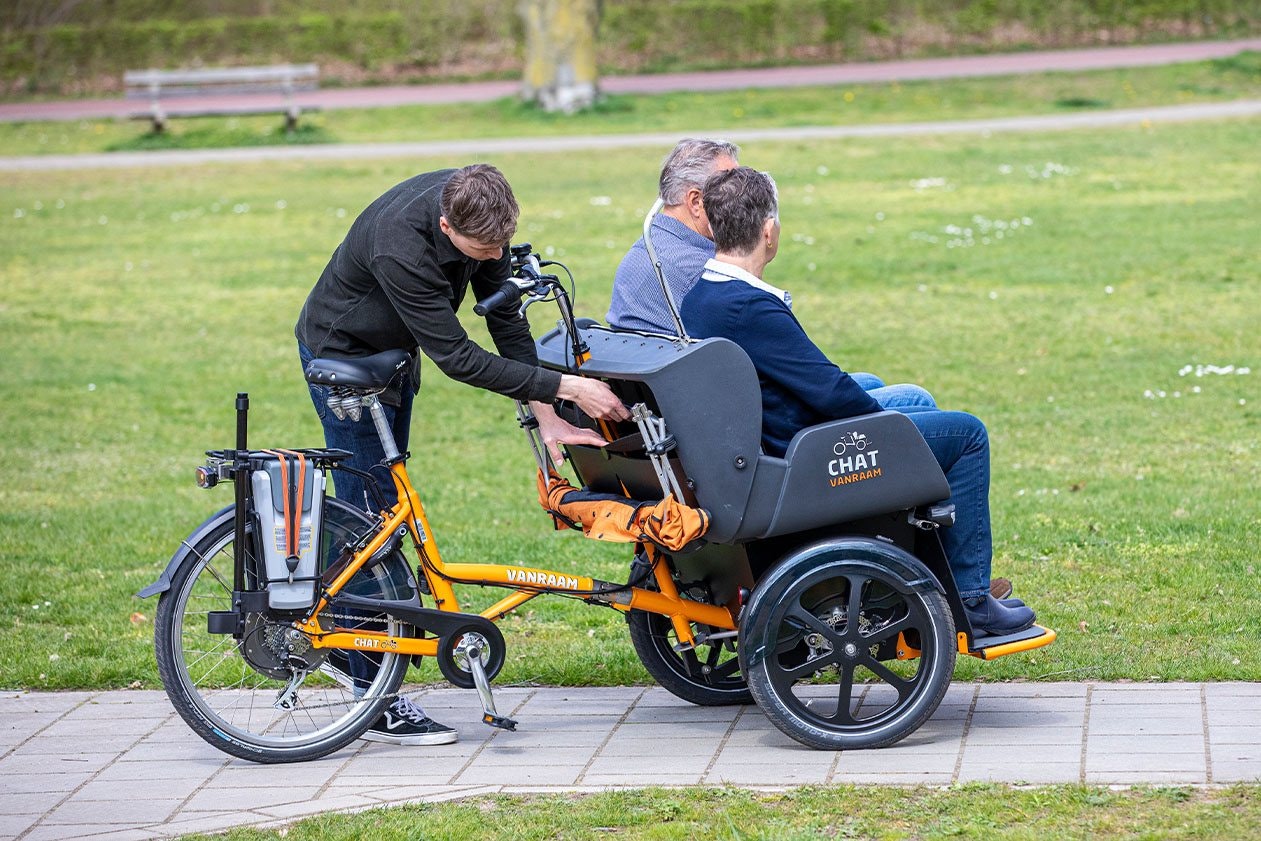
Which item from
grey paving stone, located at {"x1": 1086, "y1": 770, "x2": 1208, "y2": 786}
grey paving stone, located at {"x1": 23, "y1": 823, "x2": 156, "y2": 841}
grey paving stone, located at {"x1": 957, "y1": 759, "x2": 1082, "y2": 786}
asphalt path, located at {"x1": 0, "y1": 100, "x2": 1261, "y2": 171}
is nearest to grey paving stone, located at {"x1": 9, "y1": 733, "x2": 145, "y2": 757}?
grey paving stone, located at {"x1": 23, "y1": 823, "x2": 156, "y2": 841}

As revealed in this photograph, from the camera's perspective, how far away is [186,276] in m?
16.6

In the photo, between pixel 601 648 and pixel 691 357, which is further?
pixel 601 648

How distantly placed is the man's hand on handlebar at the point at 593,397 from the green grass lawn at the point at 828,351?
4.23 ft

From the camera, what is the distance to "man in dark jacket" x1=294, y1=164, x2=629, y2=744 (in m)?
4.81

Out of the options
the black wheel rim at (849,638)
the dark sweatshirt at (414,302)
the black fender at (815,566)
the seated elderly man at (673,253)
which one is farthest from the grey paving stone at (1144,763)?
the dark sweatshirt at (414,302)

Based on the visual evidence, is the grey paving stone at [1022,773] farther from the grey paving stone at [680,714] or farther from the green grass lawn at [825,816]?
the grey paving stone at [680,714]

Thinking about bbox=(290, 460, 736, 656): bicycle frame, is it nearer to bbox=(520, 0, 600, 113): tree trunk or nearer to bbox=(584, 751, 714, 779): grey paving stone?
bbox=(584, 751, 714, 779): grey paving stone

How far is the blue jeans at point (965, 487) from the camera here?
496cm

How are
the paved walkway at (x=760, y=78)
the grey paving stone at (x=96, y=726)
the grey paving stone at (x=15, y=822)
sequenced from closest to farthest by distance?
the grey paving stone at (x=15, y=822), the grey paving stone at (x=96, y=726), the paved walkway at (x=760, y=78)

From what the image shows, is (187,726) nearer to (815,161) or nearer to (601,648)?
(601,648)

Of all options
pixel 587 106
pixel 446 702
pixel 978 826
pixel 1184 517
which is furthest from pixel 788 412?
pixel 587 106

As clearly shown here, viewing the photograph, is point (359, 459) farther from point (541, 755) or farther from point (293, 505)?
point (541, 755)

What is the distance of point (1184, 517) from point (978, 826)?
11.9 ft

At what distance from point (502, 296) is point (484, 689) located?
1132 mm
